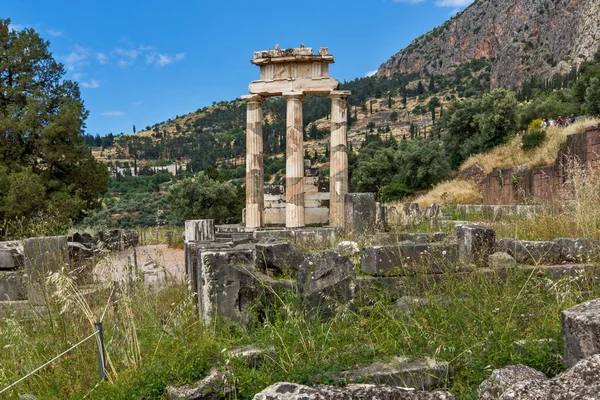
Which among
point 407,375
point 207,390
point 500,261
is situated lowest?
point 207,390

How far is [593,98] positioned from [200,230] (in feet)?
113

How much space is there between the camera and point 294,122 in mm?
19422

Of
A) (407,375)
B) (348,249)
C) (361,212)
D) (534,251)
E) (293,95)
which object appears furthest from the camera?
(293,95)

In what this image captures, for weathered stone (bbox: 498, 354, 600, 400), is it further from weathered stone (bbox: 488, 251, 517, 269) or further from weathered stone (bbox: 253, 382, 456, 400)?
weathered stone (bbox: 488, 251, 517, 269)

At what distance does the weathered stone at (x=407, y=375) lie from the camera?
4.07 m

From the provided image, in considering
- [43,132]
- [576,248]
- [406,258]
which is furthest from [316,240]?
[43,132]

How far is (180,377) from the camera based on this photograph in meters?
4.34

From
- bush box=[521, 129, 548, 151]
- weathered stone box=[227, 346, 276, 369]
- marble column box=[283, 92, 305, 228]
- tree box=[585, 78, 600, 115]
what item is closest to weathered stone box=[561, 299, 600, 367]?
weathered stone box=[227, 346, 276, 369]

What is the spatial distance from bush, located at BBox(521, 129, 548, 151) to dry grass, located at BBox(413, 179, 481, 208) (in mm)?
3318

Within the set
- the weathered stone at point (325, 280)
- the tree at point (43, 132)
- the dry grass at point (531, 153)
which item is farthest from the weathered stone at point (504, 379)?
the tree at point (43, 132)

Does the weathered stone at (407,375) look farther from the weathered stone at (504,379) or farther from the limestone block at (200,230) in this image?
the limestone block at (200,230)

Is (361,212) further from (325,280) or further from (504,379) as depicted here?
(504,379)

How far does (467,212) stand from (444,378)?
1361 cm

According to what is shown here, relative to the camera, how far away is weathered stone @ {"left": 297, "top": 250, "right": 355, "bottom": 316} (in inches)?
241
